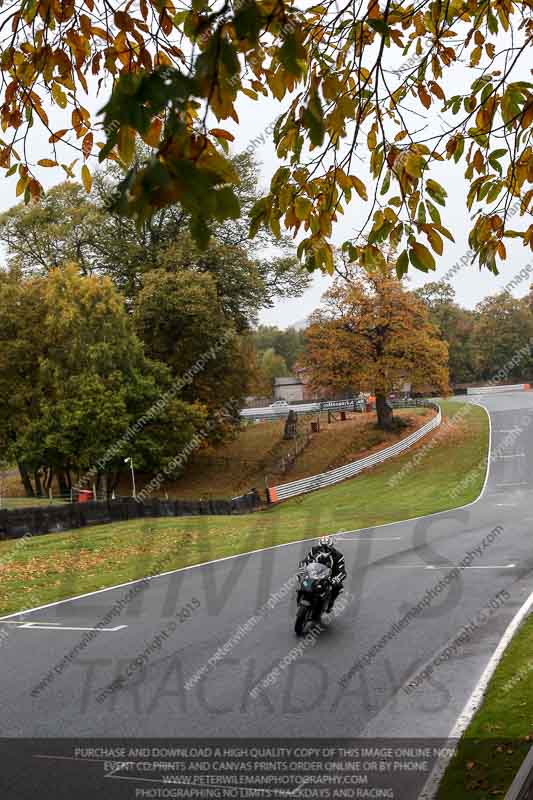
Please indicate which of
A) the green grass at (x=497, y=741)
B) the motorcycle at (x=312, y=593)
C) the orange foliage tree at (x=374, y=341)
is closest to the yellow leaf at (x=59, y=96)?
the green grass at (x=497, y=741)

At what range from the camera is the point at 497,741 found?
709 centimetres

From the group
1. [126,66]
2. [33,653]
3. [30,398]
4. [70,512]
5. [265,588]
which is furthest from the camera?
[30,398]

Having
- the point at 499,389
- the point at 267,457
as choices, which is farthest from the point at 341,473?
the point at 499,389

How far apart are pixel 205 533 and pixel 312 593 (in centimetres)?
1470

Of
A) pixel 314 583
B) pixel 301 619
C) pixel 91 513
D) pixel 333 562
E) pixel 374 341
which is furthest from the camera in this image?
pixel 374 341

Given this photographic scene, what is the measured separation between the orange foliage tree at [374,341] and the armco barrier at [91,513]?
15.2m

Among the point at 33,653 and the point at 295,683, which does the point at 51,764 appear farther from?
the point at 33,653

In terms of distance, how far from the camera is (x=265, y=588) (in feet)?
51.5

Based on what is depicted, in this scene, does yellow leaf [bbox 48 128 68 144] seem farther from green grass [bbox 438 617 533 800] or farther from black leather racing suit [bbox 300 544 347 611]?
black leather racing suit [bbox 300 544 347 611]

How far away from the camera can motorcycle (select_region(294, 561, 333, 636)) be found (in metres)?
11.5

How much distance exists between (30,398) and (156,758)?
38.7 metres

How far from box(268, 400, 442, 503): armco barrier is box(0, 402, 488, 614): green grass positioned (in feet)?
3.01

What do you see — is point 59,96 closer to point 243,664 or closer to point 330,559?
point 243,664

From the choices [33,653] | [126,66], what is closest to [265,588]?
[33,653]
